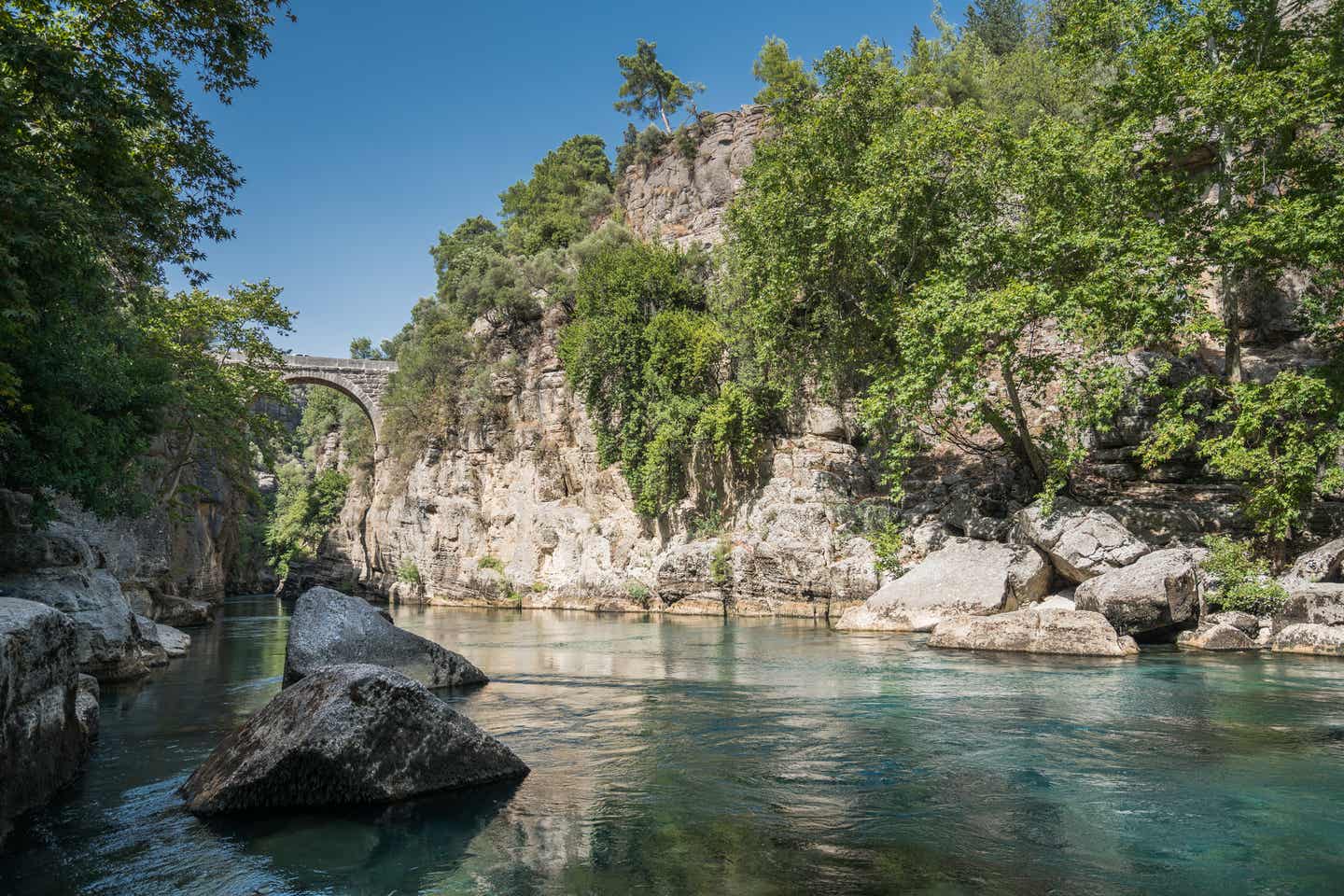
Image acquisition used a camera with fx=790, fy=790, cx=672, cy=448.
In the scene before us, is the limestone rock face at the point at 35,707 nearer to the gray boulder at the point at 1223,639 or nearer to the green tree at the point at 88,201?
the green tree at the point at 88,201

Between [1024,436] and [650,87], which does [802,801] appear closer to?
[1024,436]

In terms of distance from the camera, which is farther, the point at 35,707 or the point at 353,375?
the point at 353,375

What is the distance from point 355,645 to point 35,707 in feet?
17.3

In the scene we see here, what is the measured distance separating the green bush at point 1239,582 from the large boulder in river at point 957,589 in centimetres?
332

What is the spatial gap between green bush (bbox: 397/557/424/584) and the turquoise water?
97.8 ft

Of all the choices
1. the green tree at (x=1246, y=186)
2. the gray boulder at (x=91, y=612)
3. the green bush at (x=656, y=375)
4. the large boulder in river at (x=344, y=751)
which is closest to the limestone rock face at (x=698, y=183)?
the green bush at (x=656, y=375)

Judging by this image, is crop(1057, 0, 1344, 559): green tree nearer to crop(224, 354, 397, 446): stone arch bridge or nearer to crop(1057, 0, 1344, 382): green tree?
crop(1057, 0, 1344, 382): green tree

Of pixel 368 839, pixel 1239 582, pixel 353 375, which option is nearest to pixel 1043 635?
pixel 1239 582

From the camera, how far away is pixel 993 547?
19.3m

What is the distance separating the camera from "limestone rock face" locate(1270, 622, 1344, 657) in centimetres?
1327

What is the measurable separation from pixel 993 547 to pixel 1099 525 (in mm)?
2402

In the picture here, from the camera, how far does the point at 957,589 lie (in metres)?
18.3

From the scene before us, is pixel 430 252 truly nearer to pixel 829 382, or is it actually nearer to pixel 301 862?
pixel 829 382

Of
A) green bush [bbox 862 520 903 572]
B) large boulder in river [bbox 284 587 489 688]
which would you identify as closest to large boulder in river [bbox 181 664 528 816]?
large boulder in river [bbox 284 587 489 688]
